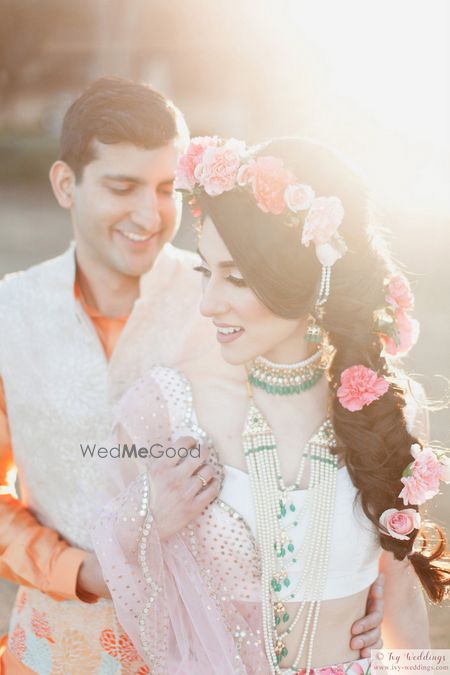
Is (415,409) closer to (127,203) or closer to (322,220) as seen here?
(322,220)

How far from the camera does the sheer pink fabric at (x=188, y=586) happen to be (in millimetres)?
2387

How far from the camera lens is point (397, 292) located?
8.16ft

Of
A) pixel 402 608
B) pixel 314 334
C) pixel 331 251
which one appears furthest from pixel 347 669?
pixel 331 251

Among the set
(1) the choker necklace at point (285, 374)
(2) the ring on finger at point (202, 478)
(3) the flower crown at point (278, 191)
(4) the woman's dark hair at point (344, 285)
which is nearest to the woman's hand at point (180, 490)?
(2) the ring on finger at point (202, 478)

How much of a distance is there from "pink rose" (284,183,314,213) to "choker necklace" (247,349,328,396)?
434mm

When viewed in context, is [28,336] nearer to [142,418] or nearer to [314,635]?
[142,418]

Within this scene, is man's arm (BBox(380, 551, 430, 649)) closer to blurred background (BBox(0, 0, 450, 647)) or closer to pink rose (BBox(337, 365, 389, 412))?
blurred background (BBox(0, 0, 450, 647))

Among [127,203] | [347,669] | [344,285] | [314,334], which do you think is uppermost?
[127,203]

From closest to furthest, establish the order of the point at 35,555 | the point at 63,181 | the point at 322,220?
1. the point at 322,220
2. the point at 35,555
3. the point at 63,181

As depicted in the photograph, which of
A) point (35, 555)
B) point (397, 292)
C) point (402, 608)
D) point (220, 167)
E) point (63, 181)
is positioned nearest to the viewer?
point (220, 167)

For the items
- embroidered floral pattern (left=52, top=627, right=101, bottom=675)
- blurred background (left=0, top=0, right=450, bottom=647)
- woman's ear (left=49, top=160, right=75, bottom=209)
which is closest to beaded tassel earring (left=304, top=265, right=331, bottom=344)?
blurred background (left=0, top=0, right=450, bottom=647)

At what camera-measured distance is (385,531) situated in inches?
96.7

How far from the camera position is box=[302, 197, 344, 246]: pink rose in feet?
7.39

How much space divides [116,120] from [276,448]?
3.94 feet
